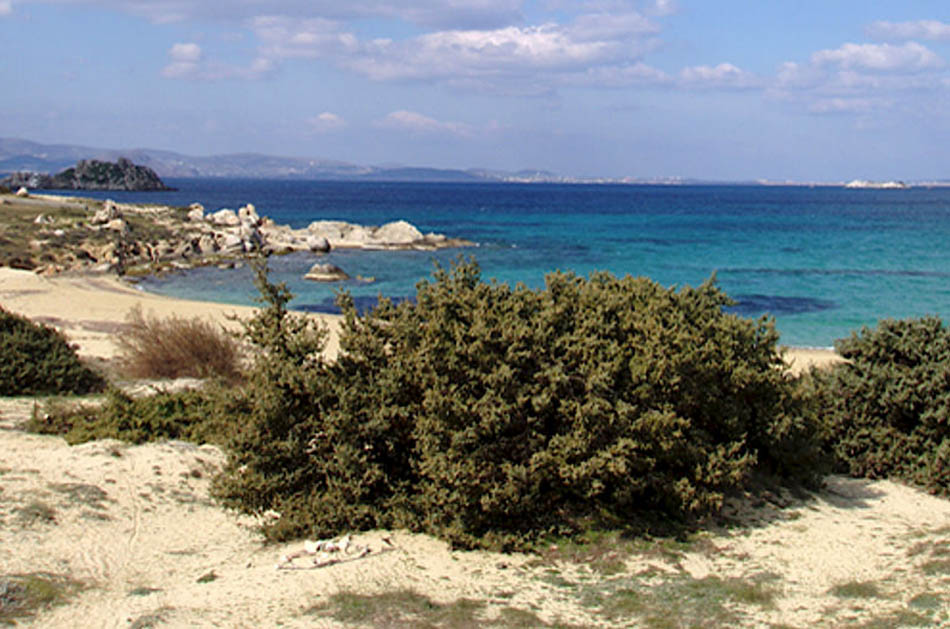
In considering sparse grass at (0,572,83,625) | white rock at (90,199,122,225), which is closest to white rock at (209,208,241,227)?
white rock at (90,199,122,225)

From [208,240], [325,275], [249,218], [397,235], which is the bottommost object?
[325,275]

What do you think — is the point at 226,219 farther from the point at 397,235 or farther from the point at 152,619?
the point at 152,619

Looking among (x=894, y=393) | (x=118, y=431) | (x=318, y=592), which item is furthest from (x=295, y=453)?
(x=894, y=393)

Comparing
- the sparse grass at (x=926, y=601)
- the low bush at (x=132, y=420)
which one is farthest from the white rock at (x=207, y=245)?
the sparse grass at (x=926, y=601)

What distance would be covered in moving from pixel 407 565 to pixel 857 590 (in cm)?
477

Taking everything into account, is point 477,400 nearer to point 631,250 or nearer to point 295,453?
point 295,453

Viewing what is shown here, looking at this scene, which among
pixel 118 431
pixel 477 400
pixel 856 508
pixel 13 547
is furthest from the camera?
pixel 118 431

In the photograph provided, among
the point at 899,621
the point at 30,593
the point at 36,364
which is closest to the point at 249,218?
the point at 36,364

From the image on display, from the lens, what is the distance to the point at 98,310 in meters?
32.8

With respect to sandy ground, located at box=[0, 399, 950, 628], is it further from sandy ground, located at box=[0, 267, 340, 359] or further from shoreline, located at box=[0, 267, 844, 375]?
sandy ground, located at box=[0, 267, 340, 359]

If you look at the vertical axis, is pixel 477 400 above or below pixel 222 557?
above

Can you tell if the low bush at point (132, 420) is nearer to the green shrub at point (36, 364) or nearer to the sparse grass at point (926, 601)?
the green shrub at point (36, 364)

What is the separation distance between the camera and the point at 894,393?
44.9 feet

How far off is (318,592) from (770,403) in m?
6.70
